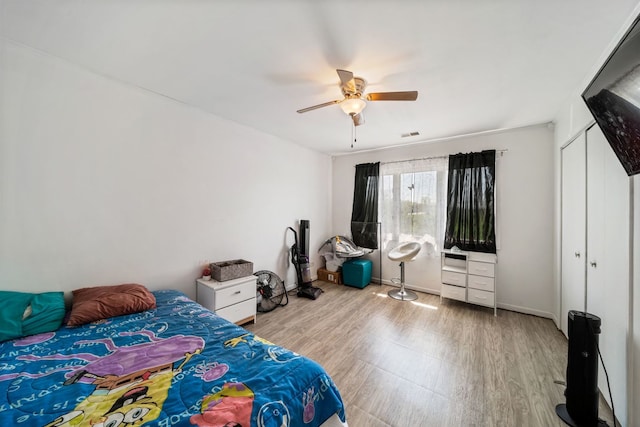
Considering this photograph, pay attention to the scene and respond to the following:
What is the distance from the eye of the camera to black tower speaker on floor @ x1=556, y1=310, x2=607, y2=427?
1488 mm

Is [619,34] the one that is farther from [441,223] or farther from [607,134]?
[441,223]

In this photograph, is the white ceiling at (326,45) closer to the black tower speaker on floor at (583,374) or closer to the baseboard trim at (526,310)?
the black tower speaker on floor at (583,374)

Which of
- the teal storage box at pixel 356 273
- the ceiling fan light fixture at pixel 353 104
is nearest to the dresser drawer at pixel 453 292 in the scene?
the teal storage box at pixel 356 273

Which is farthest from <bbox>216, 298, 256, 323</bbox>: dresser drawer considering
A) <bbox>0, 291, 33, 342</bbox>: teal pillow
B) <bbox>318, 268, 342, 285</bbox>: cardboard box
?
<bbox>318, 268, 342, 285</bbox>: cardboard box

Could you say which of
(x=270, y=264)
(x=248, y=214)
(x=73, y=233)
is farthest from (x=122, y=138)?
(x=270, y=264)

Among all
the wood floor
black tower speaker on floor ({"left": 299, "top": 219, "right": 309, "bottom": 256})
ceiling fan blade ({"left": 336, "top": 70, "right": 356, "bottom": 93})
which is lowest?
the wood floor

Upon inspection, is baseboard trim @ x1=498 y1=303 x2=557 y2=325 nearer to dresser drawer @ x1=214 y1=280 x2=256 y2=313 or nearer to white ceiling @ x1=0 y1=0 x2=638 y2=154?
white ceiling @ x1=0 y1=0 x2=638 y2=154

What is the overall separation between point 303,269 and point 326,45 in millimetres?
3098

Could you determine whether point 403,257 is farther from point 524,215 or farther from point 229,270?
point 229,270

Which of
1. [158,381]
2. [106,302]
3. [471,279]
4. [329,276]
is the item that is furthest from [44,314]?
[471,279]

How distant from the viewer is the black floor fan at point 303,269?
3.74 metres

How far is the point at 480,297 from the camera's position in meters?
3.18

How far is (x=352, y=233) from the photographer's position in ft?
15.3

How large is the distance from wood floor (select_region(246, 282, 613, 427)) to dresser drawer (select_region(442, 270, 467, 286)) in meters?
0.36
